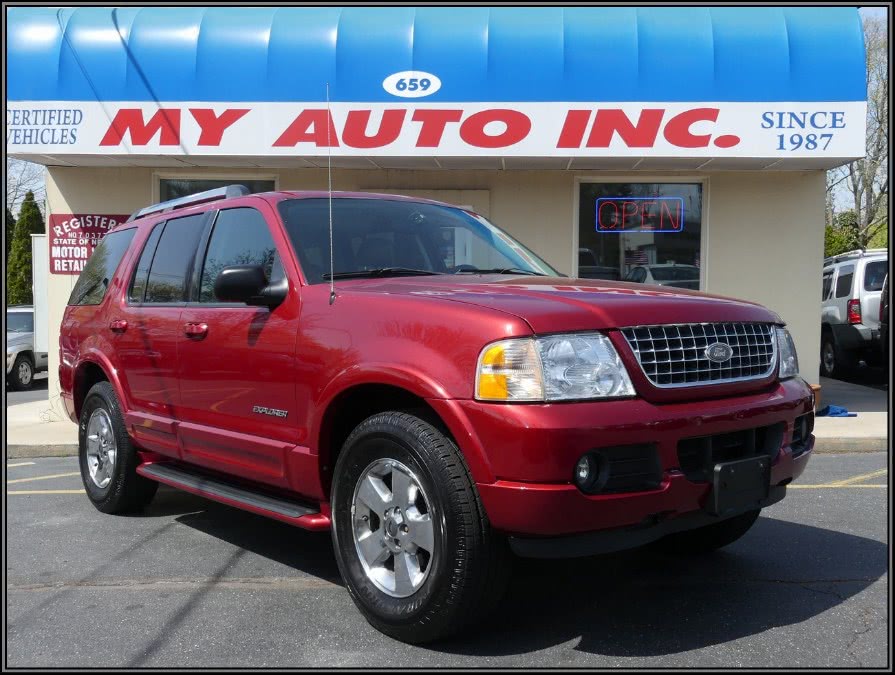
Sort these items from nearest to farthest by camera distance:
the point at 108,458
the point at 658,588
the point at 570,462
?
the point at 570,462
the point at 658,588
the point at 108,458

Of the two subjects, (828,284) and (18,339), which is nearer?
(18,339)

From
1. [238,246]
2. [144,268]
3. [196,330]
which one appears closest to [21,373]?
[144,268]

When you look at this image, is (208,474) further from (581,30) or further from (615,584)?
(581,30)

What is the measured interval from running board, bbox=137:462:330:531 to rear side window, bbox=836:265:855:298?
46.4 ft

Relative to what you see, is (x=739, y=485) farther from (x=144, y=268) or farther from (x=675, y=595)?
(x=144, y=268)

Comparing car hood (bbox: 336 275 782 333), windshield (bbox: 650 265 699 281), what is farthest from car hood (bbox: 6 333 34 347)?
car hood (bbox: 336 275 782 333)

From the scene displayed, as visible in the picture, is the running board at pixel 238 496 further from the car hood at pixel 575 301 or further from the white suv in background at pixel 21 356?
the white suv in background at pixel 21 356

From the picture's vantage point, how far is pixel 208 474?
185 inches

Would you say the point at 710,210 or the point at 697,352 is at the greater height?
the point at 710,210

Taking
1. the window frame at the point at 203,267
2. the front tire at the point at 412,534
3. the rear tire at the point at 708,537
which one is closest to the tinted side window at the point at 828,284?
the rear tire at the point at 708,537

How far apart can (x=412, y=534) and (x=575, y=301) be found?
113cm

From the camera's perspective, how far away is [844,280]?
15766mm

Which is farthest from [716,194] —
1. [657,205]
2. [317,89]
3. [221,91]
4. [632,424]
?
[632,424]

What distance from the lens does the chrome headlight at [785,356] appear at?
12.0ft
